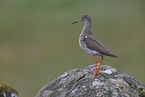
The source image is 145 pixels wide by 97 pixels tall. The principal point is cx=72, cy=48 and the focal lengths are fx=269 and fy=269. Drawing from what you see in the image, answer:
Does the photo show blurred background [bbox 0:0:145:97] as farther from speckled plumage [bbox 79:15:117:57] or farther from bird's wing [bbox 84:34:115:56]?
bird's wing [bbox 84:34:115:56]

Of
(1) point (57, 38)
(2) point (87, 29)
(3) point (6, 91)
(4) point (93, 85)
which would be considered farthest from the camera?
(1) point (57, 38)

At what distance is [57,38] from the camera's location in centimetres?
3069

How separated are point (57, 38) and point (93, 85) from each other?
2427 centimetres

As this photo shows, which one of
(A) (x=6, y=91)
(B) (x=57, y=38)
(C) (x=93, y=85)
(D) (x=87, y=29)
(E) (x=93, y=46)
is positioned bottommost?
(B) (x=57, y=38)

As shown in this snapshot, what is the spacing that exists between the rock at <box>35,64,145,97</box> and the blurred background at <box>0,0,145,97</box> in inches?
459

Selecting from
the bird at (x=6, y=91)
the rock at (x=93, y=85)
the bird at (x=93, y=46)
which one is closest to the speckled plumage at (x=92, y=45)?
the bird at (x=93, y=46)

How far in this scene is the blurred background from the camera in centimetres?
2261

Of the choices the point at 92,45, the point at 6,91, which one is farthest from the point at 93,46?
the point at 6,91

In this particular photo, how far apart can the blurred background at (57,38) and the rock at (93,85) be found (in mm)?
11662

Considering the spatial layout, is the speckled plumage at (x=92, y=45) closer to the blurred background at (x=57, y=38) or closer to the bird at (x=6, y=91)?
the bird at (x=6, y=91)

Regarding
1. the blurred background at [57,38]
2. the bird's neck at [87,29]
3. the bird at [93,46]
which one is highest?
the bird's neck at [87,29]

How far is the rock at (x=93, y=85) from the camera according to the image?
6.48 meters

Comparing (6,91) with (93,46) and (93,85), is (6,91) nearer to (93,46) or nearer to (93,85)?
(93,85)

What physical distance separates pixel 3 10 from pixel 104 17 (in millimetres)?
15578
